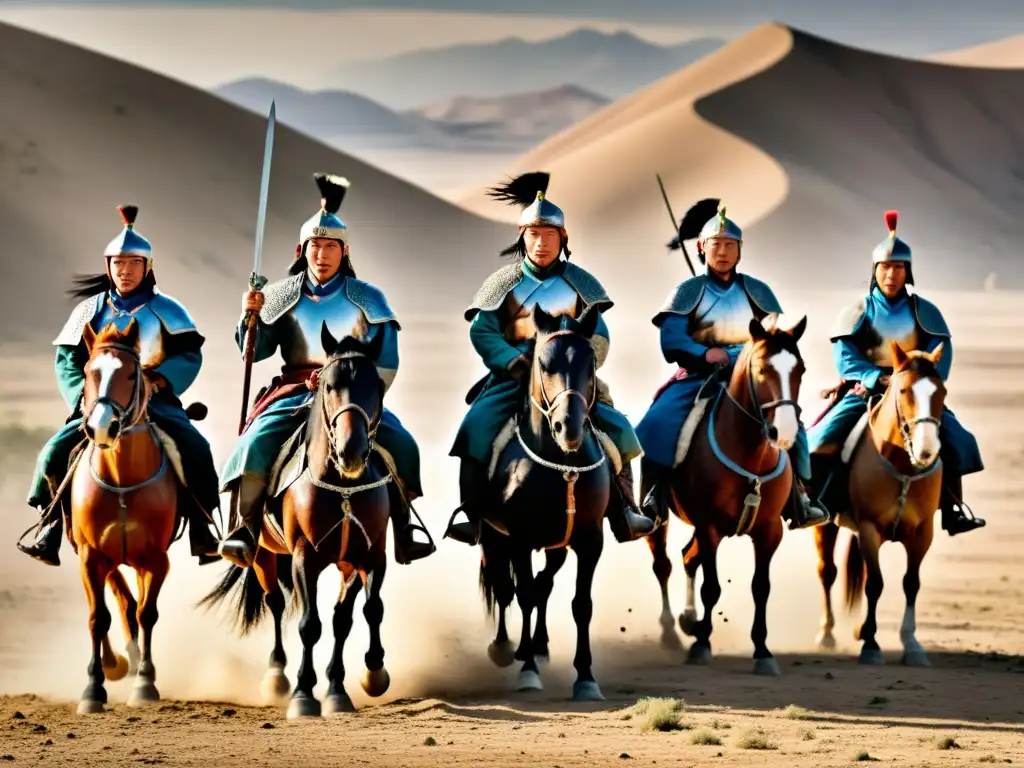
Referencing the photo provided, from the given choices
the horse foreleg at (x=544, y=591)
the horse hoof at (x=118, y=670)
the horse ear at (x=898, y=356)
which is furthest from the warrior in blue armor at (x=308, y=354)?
the horse ear at (x=898, y=356)

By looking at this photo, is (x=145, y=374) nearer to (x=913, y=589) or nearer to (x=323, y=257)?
(x=323, y=257)

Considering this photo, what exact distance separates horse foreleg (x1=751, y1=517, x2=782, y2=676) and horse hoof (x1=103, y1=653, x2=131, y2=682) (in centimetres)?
466

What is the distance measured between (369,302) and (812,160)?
59427mm

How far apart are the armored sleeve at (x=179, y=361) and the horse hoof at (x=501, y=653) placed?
2.95m

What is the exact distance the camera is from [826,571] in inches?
691

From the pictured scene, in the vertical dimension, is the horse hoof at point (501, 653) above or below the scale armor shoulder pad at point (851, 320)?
below

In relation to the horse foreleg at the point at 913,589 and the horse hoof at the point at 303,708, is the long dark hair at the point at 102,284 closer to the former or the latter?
the horse hoof at the point at 303,708

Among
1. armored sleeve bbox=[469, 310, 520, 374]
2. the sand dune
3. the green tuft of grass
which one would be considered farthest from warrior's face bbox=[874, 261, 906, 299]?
the sand dune

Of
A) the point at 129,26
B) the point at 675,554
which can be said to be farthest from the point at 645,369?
the point at 129,26

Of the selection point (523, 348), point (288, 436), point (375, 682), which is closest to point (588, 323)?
point (523, 348)

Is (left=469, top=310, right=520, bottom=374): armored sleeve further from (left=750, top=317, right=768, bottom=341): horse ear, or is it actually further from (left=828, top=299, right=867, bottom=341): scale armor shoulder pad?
(left=828, top=299, right=867, bottom=341): scale armor shoulder pad

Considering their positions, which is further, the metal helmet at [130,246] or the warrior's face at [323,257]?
the metal helmet at [130,246]

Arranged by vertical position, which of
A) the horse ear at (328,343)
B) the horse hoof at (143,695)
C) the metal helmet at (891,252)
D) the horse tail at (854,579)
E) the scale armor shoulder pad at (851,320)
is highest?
the metal helmet at (891,252)

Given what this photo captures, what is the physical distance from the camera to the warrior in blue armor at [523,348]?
1444 cm
